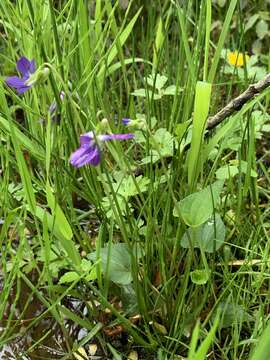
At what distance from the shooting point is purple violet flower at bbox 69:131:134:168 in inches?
33.8

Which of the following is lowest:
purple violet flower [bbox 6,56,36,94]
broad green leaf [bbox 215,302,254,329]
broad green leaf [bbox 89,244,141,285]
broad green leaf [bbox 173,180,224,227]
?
broad green leaf [bbox 215,302,254,329]

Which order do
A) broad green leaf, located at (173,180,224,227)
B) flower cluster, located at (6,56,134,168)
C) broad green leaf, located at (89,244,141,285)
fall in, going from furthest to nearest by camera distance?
1. broad green leaf, located at (89,244,141,285)
2. broad green leaf, located at (173,180,224,227)
3. flower cluster, located at (6,56,134,168)

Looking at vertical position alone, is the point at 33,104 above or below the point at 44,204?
above

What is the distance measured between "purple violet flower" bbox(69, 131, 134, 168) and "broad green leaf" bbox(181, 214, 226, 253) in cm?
27

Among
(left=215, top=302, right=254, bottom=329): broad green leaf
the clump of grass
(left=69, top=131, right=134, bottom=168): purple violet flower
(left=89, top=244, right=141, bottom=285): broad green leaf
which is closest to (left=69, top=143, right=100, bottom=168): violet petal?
(left=69, top=131, right=134, bottom=168): purple violet flower

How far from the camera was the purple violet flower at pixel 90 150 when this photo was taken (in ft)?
2.82

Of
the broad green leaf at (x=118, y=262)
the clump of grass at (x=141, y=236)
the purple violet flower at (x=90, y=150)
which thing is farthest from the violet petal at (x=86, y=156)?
the broad green leaf at (x=118, y=262)

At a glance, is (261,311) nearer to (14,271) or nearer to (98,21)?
(14,271)

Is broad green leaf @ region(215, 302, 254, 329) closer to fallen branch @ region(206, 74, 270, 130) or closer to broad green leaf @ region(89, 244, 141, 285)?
broad green leaf @ region(89, 244, 141, 285)

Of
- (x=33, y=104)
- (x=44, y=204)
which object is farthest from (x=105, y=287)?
(x=33, y=104)

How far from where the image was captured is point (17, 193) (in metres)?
1.25

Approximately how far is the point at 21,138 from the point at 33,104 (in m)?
0.24

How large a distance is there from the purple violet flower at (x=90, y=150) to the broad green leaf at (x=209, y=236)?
0.89ft

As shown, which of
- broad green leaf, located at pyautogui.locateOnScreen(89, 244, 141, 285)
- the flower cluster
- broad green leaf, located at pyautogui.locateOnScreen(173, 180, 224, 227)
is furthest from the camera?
broad green leaf, located at pyautogui.locateOnScreen(89, 244, 141, 285)
